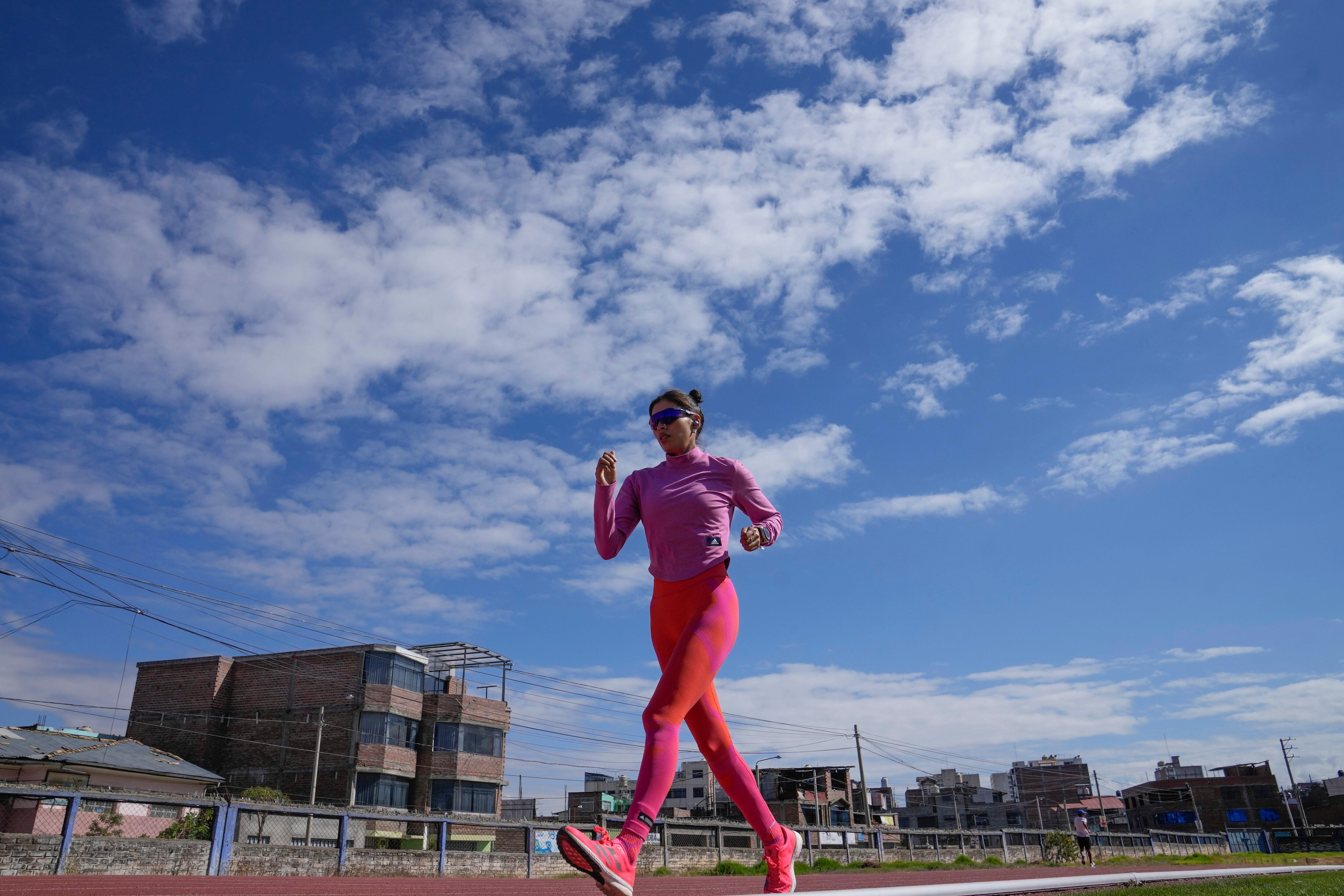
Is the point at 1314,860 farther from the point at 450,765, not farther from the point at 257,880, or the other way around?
the point at 450,765

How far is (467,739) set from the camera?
53.5 metres

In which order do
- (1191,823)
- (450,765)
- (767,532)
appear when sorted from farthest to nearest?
(1191,823) < (450,765) < (767,532)

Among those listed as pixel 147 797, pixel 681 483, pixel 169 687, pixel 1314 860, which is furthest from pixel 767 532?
pixel 169 687

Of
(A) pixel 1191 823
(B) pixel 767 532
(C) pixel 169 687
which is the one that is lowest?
(A) pixel 1191 823

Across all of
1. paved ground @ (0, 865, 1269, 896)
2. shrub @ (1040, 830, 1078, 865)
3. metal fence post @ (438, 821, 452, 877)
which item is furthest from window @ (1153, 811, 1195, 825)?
paved ground @ (0, 865, 1269, 896)

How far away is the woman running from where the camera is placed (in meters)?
3.06

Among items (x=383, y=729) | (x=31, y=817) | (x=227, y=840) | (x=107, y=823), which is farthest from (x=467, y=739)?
(x=227, y=840)

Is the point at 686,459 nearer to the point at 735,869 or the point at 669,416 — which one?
the point at 669,416

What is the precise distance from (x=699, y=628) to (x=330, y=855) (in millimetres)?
10761

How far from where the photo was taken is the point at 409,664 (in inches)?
2101

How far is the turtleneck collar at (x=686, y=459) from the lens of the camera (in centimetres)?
383

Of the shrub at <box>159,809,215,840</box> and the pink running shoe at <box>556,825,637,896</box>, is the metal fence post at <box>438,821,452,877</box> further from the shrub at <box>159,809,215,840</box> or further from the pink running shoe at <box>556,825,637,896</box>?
the pink running shoe at <box>556,825,637,896</box>

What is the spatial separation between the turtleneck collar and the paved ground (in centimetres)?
177

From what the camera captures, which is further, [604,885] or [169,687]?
[169,687]
